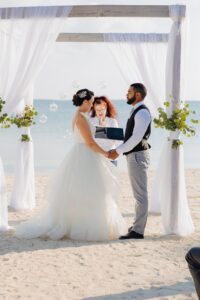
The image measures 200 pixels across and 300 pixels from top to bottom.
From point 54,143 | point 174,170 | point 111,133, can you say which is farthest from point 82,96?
point 54,143

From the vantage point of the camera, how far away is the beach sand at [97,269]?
419cm

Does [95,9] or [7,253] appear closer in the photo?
[7,253]

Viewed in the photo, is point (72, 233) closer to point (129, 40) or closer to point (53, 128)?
point (129, 40)

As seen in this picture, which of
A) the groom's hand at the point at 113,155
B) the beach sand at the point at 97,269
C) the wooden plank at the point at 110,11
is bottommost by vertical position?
the beach sand at the point at 97,269

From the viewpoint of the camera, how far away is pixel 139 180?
589cm

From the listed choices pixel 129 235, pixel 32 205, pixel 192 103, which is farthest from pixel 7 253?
pixel 192 103

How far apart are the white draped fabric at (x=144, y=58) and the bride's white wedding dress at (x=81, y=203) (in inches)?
56.3

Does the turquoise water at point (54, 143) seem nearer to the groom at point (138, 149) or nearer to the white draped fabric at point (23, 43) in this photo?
the white draped fabric at point (23, 43)

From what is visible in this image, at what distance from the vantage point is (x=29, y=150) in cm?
793

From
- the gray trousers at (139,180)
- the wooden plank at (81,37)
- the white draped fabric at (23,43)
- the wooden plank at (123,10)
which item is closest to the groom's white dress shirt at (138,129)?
the gray trousers at (139,180)

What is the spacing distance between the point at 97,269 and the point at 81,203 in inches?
48.1

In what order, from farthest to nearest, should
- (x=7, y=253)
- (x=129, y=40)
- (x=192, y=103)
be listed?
(x=192, y=103) < (x=129, y=40) < (x=7, y=253)

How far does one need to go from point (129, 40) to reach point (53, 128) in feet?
93.3

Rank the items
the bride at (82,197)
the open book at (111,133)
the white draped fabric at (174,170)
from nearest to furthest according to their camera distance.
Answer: the bride at (82,197) < the open book at (111,133) < the white draped fabric at (174,170)
